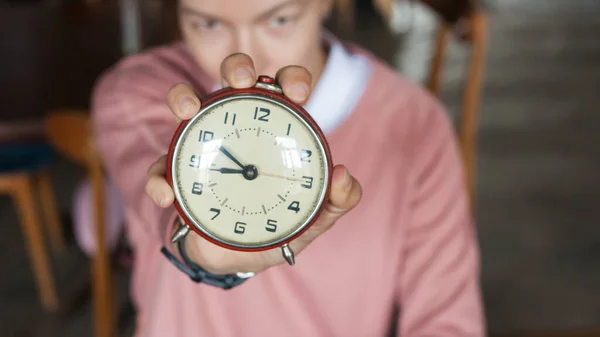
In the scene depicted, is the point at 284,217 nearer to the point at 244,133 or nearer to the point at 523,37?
the point at 244,133

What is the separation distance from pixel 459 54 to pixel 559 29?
1132 mm

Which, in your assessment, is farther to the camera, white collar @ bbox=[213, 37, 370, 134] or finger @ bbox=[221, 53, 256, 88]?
white collar @ bbox=[213, 37, 370, 134]

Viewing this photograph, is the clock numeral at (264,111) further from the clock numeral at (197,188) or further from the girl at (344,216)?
the girl at (344,216)

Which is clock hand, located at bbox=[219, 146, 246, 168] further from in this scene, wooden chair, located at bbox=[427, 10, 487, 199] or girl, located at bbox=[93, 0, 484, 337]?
wooden chair, located at bbox=[427, 10, 487, 199]

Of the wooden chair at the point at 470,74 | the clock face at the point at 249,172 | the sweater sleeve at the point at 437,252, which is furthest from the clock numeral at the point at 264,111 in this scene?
the wooden chair at the point at 470,74

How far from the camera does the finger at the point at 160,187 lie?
47cm

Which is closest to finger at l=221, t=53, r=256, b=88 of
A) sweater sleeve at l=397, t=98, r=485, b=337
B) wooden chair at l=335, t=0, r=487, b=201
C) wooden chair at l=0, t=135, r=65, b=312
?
sweater sleeve at l=397, t=98, r=485, b=337

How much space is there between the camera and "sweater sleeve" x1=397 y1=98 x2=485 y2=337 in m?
0.82

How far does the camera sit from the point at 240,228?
48 centimetres

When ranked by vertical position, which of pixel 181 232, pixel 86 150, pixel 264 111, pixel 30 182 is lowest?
pixel 30 182

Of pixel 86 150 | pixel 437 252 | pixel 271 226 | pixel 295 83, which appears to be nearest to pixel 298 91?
pixel 295 83

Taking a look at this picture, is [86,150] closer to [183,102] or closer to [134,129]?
[134,129]

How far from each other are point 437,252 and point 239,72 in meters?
0.48

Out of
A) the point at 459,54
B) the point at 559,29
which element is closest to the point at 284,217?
the point at 459,54
